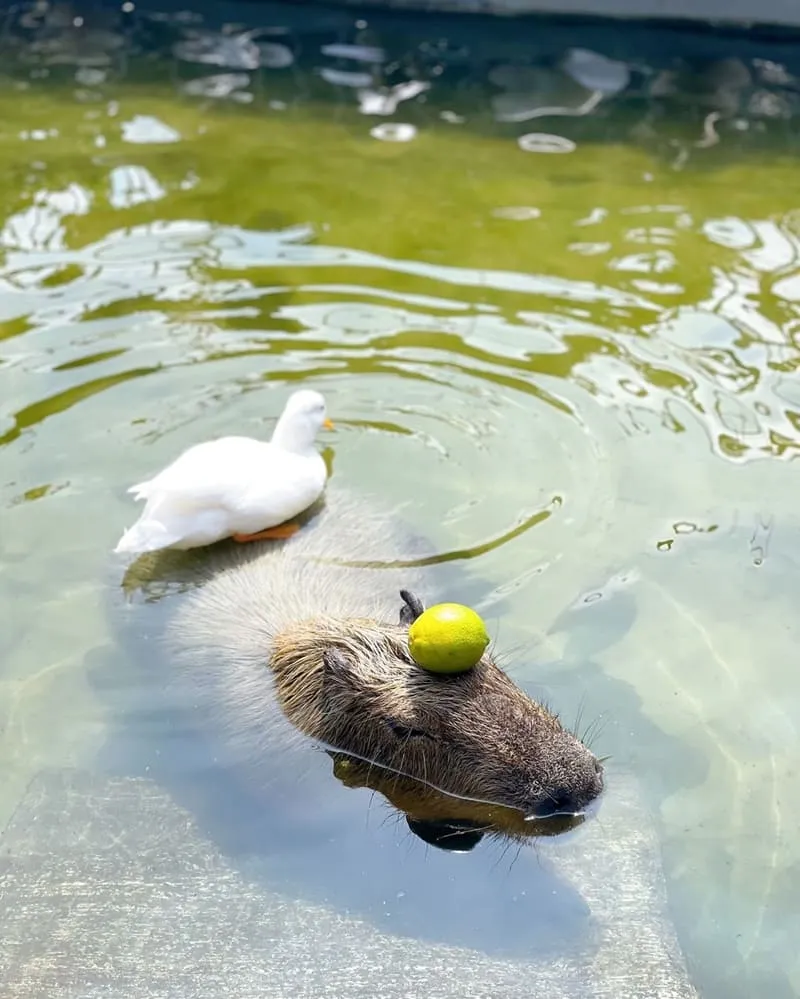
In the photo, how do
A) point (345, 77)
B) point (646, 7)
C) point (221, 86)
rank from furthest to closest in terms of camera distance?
point (646, 7)
point (345, 77)
point (221, 86)

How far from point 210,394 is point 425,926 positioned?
9.20ft

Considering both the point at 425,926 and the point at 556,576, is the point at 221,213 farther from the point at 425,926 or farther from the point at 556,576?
the point at 425,926

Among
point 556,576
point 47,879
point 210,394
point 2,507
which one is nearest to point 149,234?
point 210,394

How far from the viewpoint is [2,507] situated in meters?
4.61

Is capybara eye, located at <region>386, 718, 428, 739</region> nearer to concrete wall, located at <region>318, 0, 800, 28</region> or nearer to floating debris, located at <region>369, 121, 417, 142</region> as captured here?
floating debris, located at <region>369, 121, 417, 142</region>

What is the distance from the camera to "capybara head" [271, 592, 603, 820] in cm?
325

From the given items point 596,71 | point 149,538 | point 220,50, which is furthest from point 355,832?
point 220,50

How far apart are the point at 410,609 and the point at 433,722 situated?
352mm

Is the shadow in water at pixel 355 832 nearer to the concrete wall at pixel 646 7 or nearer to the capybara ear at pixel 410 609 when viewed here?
the capybara ear at pixel 410 609

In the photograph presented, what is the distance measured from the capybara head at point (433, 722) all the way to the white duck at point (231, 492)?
0.68m

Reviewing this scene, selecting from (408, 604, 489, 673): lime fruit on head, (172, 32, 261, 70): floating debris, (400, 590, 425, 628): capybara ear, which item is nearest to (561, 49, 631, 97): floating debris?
(172, 32, 261, 70): floating debris

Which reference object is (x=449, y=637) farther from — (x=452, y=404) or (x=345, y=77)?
(x=345, y=77)

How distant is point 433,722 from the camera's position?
3.35 metres

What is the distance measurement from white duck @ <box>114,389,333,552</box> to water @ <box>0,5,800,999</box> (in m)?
0.26
